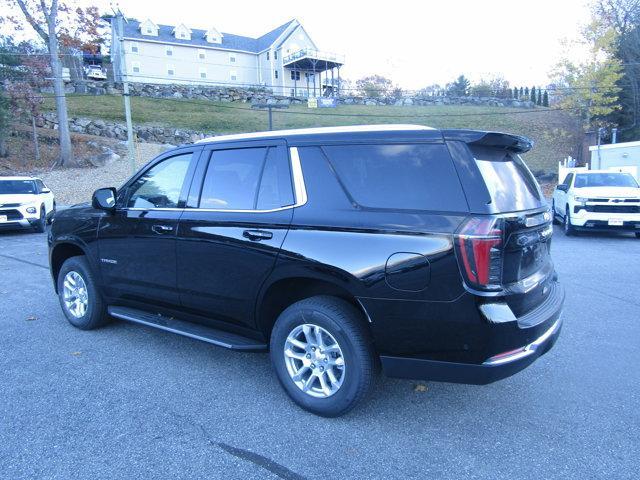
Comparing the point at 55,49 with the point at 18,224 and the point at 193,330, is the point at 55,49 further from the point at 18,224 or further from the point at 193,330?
the point at 193,330

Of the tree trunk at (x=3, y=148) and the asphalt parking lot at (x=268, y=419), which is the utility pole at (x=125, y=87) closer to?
the tree trunk at (x=3, y=148)

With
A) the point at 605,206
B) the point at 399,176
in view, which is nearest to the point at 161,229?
the point at 399,176

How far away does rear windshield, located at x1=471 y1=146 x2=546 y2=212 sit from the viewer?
9.19ft

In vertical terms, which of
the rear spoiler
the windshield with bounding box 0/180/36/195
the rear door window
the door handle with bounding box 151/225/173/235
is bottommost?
the windshield with bounding box 0/180/36/195

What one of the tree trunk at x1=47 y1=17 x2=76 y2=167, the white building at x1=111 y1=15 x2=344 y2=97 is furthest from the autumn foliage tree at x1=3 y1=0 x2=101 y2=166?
the white building at x1=111 y1=15 x2=344 y2=97

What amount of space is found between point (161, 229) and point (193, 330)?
906mm

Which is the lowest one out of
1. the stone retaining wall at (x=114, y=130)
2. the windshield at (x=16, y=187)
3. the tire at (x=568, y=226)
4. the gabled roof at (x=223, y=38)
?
the tire at (x=568, y=226)

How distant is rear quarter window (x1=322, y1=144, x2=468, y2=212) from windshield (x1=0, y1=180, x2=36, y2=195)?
1292cm

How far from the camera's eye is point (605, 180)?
39.8 ft

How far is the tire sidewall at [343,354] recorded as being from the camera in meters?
2.98

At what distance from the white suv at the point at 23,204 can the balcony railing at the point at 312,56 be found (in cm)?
4350

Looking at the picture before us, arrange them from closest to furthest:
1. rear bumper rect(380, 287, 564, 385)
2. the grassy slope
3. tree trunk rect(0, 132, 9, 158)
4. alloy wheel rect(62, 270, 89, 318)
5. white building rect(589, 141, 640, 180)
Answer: rear bumper rect(380, 287, 564, 385), alloy wheel rect(62, 270, 89, 318), white building rect(589, 141, 640, 180), tree trunk rect(0, 132, 9, 158), the grassy slope

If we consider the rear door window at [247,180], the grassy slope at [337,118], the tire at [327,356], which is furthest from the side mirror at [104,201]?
the grassy slope at [337,118]

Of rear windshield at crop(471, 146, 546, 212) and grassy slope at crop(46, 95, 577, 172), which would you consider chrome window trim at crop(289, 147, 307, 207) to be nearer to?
rear windshield at crop(471, 146, 546, 212)
